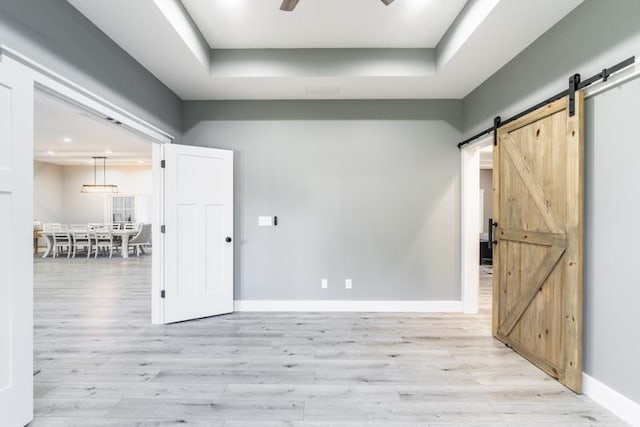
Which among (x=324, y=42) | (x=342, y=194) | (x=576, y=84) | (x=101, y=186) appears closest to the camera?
(x=576, y=84)

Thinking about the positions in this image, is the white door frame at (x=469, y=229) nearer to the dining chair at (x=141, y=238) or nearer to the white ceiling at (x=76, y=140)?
the white ceiling at (x=76, y=140)

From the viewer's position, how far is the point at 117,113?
249 centimetres

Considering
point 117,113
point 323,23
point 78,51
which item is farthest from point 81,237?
point 323,23

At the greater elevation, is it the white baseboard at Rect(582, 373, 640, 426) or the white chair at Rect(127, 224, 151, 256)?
the white chair at Rect(127, 224, 151, 256)

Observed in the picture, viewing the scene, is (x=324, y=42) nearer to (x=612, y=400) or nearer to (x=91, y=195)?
(x=612, y=400)

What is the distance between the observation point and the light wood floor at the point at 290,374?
1808mm

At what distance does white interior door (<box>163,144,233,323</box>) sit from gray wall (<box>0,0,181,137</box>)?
1.98 ft

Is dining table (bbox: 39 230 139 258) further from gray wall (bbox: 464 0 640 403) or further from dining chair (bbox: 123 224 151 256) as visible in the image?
gray wall (bbox: 464 0 640 403)

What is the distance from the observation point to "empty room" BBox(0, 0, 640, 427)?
5.81 ft

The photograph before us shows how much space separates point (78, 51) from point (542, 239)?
3.70m

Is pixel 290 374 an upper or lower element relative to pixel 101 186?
lower

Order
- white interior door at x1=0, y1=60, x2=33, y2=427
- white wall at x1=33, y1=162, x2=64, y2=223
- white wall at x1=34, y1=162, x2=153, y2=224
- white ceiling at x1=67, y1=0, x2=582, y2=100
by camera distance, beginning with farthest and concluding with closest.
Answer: white wall at x1=34, y1=162, x2=153, y2=224
white wall at x1=33, y1=162, x2=64, y2=223
white ceiling at x1=67, y1=0, x2=582, y2=100
white interior door at x1=0, y1=60, x2=33, y2=427

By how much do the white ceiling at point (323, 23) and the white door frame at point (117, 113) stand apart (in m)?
1.04

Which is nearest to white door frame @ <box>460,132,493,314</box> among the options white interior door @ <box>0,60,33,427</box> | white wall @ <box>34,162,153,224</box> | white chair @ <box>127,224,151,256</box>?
white interior door @ <box>0,60,33,427</box>
